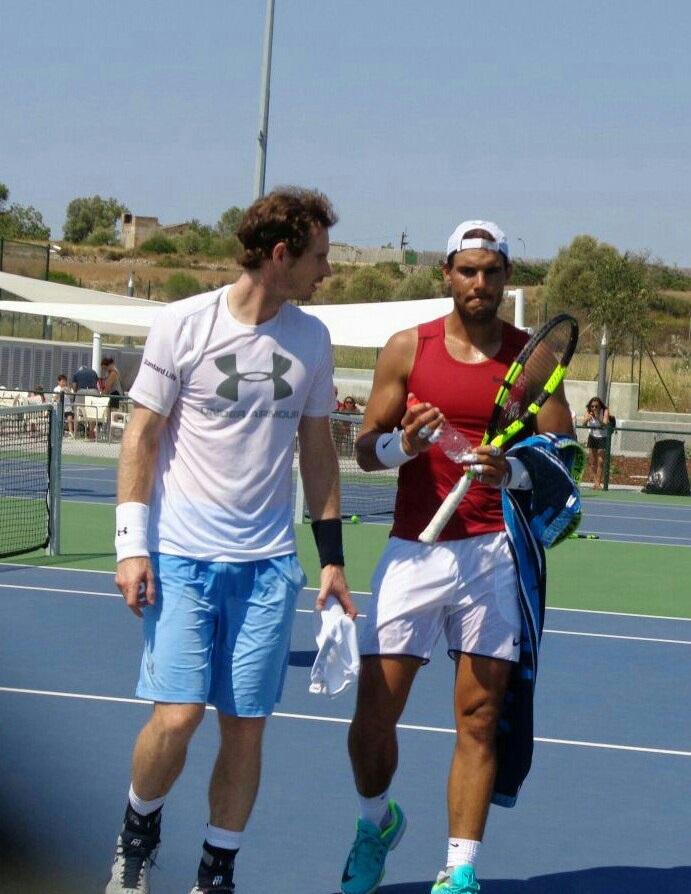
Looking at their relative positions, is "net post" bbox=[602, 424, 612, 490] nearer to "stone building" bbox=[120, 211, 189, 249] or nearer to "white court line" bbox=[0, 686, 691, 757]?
"white court line" bbox=[0, 686, 691, 757]

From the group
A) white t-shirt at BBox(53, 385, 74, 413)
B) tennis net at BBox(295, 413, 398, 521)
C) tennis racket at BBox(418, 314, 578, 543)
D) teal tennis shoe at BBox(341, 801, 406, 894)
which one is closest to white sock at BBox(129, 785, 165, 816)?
teal tennis shoe at BBox(341, 801, 406, 894)

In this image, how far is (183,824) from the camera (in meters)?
4.94

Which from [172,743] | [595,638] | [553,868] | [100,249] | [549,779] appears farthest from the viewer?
[100,249]

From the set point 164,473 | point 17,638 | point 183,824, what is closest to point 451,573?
point 164,473

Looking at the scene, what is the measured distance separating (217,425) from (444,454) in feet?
2.35

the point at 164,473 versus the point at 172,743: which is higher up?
the point at 164,473

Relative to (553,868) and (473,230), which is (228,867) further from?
(473,230)

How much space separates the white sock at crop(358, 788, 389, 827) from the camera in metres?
4.39

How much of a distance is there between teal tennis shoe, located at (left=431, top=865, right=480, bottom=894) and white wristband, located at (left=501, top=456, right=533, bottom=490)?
1.03 meters

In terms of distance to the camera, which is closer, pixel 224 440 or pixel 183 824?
pixel 224 440

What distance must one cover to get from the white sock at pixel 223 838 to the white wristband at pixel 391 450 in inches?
42.9

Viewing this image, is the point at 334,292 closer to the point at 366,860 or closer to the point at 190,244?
the point at 190,244

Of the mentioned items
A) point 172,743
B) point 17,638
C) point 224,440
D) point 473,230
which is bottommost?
point 17,638

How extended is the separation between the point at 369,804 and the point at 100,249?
8752 centimetres
